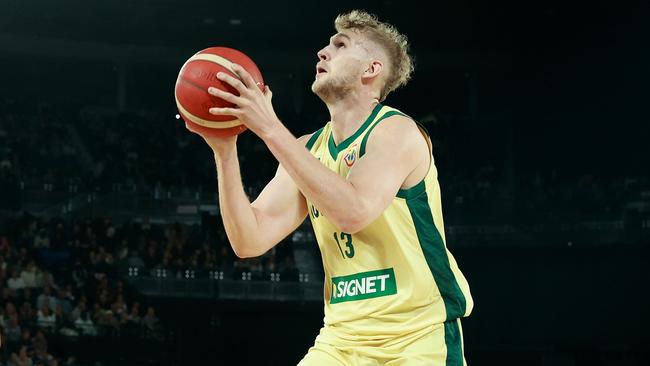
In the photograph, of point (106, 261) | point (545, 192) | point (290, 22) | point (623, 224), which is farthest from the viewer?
point (290, 22)

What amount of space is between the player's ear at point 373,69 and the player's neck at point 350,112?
102 mm

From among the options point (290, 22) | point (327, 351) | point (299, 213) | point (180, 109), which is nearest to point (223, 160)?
point (180, 109)

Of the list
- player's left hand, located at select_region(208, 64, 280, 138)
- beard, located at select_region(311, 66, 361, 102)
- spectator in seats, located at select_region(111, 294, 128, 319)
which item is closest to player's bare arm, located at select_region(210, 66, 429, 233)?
player's left hand, located at select_region(208, 64, 280, 138)

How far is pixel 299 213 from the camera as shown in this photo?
4.16 metres

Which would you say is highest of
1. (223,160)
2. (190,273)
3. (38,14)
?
(38,14)

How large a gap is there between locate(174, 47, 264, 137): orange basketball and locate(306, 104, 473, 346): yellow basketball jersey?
0.60 metres

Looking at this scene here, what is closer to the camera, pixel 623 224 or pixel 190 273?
pixel 190 273

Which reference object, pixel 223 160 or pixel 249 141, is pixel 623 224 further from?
pixel 223 160

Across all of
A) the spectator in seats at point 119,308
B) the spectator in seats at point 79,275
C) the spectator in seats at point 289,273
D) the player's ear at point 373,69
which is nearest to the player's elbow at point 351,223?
the player's ear at point 373,69

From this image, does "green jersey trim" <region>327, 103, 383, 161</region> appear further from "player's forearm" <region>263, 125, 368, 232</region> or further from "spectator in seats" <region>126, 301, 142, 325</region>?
"spectator in seats" <region>126, 301, 142, 325</region>

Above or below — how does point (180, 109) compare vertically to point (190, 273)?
above

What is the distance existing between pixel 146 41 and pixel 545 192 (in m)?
10.8

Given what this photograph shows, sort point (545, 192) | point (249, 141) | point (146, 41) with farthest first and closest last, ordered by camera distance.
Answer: point (146, 41), point (249, 141), point (545, 192)

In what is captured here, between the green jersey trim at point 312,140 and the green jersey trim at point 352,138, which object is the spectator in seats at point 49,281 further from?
the green jersey trim at point 352,138
